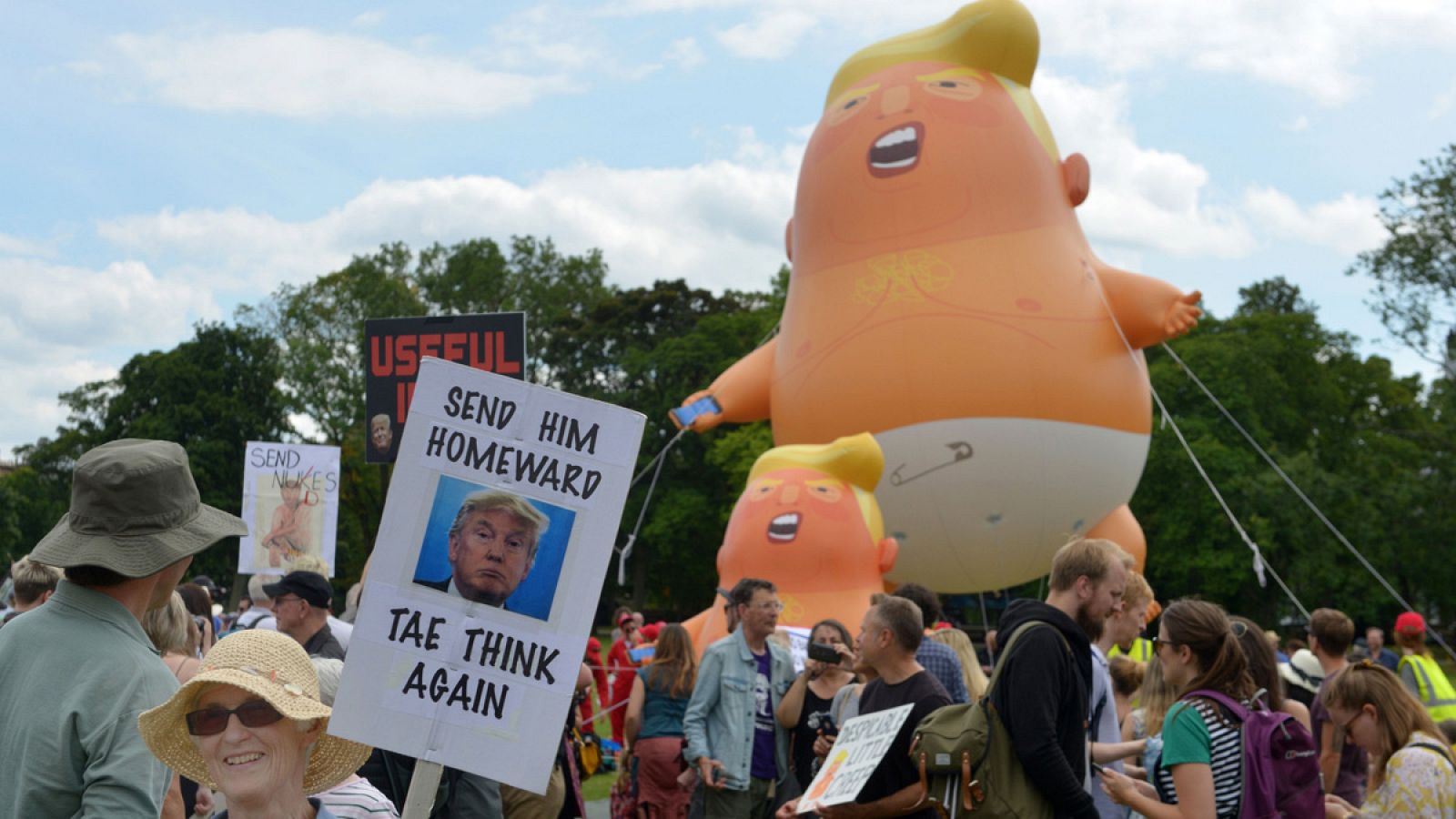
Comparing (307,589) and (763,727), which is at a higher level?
(307,589)

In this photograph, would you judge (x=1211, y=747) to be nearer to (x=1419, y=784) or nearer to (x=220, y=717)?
(x=1419, y=784)

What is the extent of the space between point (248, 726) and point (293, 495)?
873 centimetres

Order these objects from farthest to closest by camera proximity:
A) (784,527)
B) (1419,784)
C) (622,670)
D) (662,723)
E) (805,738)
→ (784,527) < (622,670) < (662,723) < (805,738) < (1419,784)

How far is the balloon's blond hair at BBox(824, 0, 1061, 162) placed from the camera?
13242mm

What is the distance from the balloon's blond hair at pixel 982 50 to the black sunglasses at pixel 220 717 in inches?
474

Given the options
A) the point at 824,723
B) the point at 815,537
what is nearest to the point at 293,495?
the point at 815,537

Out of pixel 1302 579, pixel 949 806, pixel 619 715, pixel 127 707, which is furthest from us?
pixel 1302 579

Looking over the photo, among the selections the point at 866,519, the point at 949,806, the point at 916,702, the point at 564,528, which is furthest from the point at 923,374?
the point at 564,528

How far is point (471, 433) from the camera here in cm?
296

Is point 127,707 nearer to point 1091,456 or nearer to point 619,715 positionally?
point 619,715

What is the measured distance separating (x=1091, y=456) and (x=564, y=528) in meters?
10.7

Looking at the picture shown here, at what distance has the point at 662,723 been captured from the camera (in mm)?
7305

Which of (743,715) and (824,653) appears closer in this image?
(824,653)

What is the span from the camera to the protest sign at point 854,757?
441 centimetres
